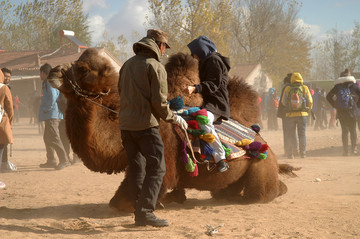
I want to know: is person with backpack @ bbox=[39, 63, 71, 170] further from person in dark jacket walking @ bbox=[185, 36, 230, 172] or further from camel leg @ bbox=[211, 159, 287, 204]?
person in dark jacket walking @ bbox=[185, 36, 230, 172]

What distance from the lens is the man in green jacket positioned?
4.72 meters

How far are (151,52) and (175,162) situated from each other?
141cm

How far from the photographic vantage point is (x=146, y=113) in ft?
15.6

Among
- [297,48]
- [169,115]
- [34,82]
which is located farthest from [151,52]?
[297,48]

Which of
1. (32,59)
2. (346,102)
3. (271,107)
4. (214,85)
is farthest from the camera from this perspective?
(32,59)

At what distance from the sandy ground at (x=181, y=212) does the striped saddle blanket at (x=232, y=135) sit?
71 cm

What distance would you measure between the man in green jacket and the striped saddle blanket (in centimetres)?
102

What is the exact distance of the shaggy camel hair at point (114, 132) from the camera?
5164mm

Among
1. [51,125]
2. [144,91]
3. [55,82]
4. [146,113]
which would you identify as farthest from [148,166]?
[51,125]

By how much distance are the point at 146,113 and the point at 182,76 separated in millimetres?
1140

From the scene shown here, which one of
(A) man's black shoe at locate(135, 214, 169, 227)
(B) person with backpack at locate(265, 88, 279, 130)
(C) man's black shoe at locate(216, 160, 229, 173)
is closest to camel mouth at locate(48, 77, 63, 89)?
(A) man's black shoe at locate(135, 214, 169, 227)

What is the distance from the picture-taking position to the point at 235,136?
6086 millimetres

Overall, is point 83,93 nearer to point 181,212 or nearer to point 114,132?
point 114,132

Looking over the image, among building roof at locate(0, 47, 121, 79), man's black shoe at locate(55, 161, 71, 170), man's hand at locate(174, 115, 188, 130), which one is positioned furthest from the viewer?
building roof at locate(0, 47, 121, 79)
